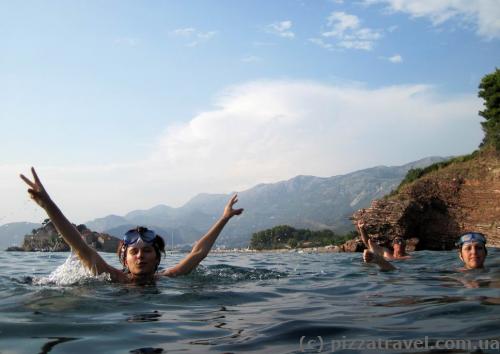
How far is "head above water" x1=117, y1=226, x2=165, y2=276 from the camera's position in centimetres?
628

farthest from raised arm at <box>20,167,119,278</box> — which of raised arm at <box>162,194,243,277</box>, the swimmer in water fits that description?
raised arm at <box>162,194,243,277</box>

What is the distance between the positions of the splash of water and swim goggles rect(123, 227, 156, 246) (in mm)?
560

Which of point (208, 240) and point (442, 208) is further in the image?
point (442, 208)

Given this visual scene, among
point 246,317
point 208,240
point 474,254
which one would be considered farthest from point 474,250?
point 246,317

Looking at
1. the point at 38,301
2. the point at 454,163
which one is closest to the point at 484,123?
the point at 454,163

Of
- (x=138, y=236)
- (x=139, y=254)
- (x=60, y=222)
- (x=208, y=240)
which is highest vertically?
(x=60, y=222)

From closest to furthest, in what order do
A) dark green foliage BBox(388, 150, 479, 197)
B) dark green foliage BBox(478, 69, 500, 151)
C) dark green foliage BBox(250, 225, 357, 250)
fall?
dark green foliage BBox(478, 69, 500, 151), dark green foliage BBox(388, 150, 479, 197), dark green foliage BBox(250, 225, 357, 250)

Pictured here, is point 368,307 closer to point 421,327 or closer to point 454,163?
point 421,327

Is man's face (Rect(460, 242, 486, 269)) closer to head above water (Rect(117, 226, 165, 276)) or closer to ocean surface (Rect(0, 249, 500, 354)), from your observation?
ocean surface (Rect(0, 249, 500, 354))

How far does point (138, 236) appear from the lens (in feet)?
20.7

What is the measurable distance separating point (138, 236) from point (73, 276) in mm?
1632

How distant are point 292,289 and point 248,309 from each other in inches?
81.0

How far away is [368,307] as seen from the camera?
4945mm

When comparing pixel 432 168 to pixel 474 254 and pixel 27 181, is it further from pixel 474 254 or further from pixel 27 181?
pixel 27 181
